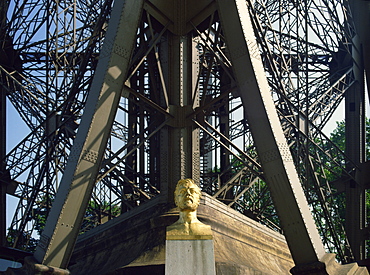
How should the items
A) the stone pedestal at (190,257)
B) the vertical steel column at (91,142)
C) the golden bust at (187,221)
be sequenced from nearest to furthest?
the stone pedestal at (190,257)
the golden bust at (187,221)
the vertical steel column at (91,142)

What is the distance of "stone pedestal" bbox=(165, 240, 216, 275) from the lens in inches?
454

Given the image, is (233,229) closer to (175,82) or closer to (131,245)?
(131,245)

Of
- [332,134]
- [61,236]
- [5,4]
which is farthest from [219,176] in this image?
[332,134]

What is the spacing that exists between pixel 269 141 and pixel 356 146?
11.0 meters

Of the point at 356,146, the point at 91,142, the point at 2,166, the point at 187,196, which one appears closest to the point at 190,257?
Result: the point at 187,196

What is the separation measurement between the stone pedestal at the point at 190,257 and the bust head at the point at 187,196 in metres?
0.74

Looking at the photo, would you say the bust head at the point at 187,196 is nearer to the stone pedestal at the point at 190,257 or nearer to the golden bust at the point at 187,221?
the golden bust at the point at 187,221

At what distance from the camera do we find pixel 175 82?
21.2m

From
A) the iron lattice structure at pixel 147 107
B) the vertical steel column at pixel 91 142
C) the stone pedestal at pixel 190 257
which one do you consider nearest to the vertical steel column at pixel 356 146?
the iron lattice structure at pixel 147 107

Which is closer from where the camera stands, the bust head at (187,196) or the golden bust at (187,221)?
the golden bust at (187,221)

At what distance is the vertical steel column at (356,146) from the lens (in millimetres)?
26625

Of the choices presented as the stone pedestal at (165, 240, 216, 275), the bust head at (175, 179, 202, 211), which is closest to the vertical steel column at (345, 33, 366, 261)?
the bust head at (175, 179, 202, 211)

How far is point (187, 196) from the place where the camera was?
12367 mm

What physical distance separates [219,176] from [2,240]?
7.87 m
